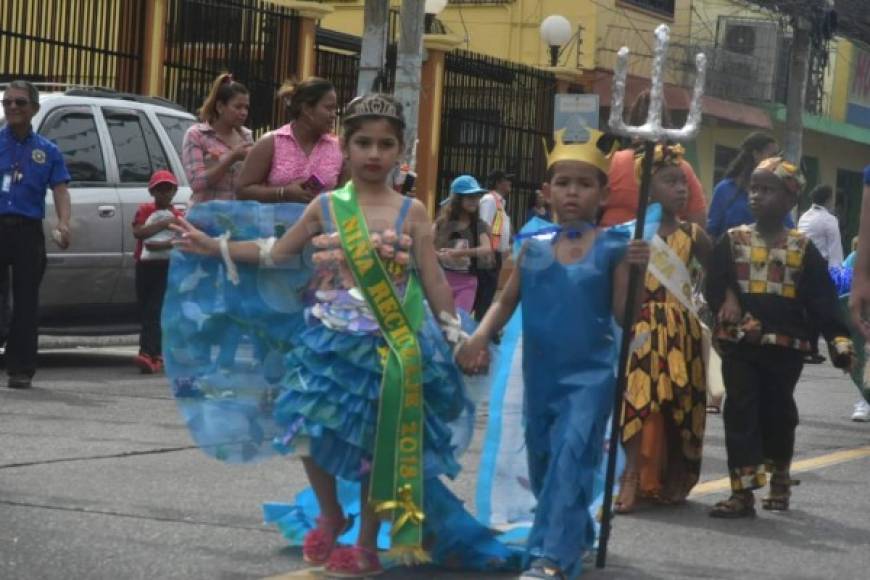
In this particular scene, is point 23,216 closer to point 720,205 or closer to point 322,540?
point 720,205

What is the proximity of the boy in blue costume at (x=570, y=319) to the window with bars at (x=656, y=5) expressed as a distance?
25715mm

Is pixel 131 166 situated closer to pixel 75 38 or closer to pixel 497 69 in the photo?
pixel 75 38

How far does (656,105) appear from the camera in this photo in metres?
6.07

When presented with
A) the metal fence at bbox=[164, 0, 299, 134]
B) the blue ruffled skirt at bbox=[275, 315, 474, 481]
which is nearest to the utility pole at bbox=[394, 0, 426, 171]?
the metal fence at bbox=[164, 0, 299, 134]

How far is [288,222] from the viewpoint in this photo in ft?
20.9

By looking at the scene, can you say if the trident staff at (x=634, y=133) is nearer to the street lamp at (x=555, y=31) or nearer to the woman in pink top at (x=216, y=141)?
the woman in pink top at (x=216, y=141)

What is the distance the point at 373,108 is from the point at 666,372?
7.74 feet

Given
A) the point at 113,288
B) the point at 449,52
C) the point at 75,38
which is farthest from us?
the point at 449,52

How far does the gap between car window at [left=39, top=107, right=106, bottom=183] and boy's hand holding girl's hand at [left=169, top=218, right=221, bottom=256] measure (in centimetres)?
662

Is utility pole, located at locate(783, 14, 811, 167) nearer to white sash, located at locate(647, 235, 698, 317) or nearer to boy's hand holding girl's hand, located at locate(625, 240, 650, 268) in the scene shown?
white sash, located at locate(647, 235, 698, 317)

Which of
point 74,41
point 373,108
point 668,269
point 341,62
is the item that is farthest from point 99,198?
point 341,62

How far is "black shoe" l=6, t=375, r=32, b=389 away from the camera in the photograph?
36.7 ft

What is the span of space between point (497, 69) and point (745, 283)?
18205 millimetres

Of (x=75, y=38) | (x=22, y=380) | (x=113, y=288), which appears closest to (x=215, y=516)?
(x=22, y=380)
